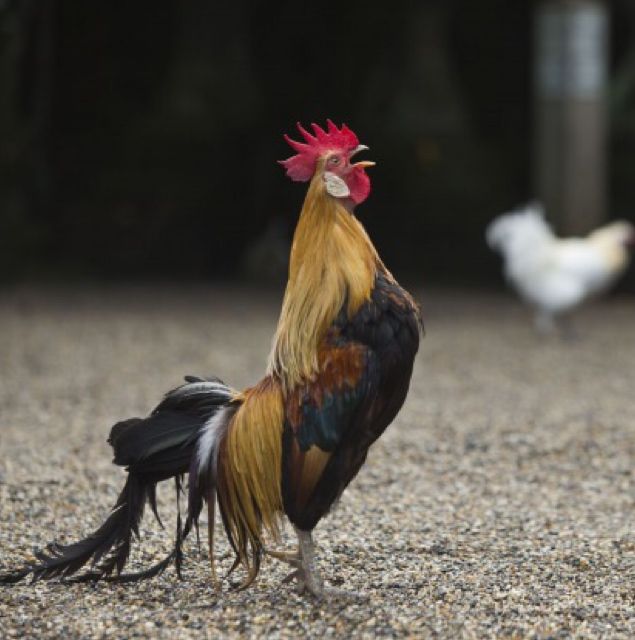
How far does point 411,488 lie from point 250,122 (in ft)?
29.0

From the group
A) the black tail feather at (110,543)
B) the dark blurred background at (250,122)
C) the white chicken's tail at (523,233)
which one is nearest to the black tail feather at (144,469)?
the black tail feather at (110,543)

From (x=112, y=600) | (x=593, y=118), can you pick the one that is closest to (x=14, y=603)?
(x=112, y=600)

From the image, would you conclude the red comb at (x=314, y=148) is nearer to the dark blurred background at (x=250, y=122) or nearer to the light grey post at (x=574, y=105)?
the light grey post at (x=574, y=105)

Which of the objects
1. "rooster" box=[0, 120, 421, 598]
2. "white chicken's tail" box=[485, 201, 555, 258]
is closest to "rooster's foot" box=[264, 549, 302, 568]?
"rooster" box=[0, 120, 421, 598]

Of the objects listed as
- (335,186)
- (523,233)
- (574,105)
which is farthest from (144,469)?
(574,105)

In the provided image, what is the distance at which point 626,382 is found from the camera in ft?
26.7

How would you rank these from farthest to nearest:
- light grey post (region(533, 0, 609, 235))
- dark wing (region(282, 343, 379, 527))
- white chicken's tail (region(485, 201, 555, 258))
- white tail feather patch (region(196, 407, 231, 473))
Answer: light grey post (region(533, 0, 609, 235)), white chicken's tail (region(485, 201, 555, 258)), white tail feather patch (region(196, 407, 231, 473)), dark wing (region(282, 343, 379, 527))

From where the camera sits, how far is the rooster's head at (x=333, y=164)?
356 centimetres

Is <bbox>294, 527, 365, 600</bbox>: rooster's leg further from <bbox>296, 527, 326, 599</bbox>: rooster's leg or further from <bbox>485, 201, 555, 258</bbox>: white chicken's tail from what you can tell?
<bbox>485, 201, 555, 258</bbox>: white chicken's tail

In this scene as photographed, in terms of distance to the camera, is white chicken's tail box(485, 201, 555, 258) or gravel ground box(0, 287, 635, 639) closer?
gravel ground box(0, 287, 635, 639)

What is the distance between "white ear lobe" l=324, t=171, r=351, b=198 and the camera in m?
3.54

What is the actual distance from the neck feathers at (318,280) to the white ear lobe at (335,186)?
2 cm

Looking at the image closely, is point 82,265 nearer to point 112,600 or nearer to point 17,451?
point 17,451

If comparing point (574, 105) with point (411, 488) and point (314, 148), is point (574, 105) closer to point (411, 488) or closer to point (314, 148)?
point (411, 488)
